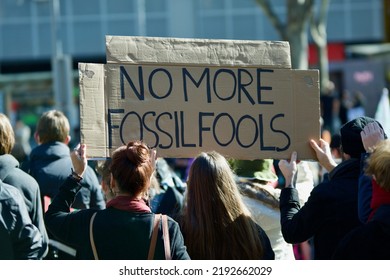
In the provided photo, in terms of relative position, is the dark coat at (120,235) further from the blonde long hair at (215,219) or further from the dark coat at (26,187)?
the dark coat at (26,187)

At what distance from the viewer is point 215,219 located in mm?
3746

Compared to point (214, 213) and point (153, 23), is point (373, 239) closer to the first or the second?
point (214, 213)

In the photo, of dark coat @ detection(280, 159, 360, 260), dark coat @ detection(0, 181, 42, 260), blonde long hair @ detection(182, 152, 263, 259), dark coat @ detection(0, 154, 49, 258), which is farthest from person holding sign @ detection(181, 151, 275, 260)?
dark coat @ detection(0, 154, 49, 258)

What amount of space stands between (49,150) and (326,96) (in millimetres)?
13305

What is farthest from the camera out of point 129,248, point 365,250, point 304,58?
point 304,58

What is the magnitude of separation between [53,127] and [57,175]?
0.33m

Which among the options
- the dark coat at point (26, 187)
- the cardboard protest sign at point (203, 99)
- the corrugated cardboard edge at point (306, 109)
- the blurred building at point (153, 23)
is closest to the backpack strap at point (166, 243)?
the cardboard protest sign at point (203, 99)

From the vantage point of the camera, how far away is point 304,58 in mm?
17203

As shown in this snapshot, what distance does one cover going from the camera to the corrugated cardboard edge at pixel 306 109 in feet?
13.8

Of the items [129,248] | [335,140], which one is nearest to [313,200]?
[129,248]

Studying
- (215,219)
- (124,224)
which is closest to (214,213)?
(215,219)

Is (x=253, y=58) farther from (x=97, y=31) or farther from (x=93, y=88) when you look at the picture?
(x=97, y=31)

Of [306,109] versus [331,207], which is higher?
[306,109]

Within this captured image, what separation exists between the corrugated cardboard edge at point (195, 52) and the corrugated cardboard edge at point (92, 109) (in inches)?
4.6
